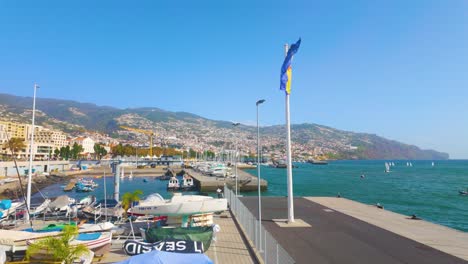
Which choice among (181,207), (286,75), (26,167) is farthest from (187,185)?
(26,167)

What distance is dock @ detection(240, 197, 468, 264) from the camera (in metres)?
11.6

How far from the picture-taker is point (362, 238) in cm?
1428

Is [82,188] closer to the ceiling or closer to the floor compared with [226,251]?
closer to the floor

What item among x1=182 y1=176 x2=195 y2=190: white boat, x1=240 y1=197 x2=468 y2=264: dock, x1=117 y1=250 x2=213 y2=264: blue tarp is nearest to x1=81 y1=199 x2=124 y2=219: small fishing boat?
x1=240 y1=197 x2=468 y2=264: dock

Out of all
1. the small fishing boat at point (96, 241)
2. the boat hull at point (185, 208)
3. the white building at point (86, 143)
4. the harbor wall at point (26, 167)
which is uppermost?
the white building at point (86, 143)

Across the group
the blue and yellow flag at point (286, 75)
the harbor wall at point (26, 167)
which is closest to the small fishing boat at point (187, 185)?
the harbor wall at point (26, 167)

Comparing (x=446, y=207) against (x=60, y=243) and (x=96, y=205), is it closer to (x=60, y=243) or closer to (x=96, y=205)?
(x=96, y=205)

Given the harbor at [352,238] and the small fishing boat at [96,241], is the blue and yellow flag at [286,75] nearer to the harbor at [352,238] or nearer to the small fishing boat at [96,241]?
the harbor at [352,238]

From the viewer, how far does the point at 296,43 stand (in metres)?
15.6

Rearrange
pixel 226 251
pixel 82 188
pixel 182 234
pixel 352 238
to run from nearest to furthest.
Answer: pixel 182 234
pixel 226 251
pixel 352 238
pixel 82 188

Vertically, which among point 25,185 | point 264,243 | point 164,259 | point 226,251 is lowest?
point 25,185

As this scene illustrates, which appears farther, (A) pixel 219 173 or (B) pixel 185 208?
(A) pixel 219 173

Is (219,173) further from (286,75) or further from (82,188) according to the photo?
(286,75)

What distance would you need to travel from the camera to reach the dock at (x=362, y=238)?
1156cm
